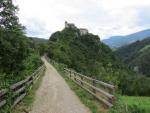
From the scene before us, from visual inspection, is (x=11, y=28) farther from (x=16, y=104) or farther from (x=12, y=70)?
(x=16, y=104)

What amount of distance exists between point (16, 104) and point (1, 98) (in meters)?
2.21

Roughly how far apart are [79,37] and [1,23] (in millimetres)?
144163

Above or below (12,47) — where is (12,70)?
below

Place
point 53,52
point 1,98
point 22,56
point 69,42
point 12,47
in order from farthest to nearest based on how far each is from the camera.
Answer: point 69,42
point 53,52
point 22,56
point 12,47
point 1,98

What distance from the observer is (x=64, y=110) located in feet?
44.5

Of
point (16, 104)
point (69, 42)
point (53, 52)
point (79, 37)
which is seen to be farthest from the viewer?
point (79, 37)

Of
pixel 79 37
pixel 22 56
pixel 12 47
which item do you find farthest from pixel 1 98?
pixel 79 37

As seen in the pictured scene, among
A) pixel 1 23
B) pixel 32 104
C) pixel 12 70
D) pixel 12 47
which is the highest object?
pixel 1 23

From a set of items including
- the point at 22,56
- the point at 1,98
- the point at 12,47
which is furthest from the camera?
the point at 22,56

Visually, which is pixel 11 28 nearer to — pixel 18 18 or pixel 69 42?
pixel 18 18

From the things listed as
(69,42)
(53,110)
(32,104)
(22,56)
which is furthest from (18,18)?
(69,42)

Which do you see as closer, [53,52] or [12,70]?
[12,70]

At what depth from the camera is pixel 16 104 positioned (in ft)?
48.4

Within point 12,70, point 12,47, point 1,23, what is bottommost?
point 12,70
